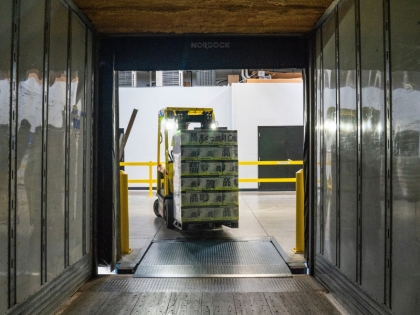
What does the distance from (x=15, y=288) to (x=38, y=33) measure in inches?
91.0

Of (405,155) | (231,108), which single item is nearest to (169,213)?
(405,155)

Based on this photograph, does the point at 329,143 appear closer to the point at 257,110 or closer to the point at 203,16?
the point at 203,16

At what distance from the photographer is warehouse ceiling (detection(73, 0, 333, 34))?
13.5 ft

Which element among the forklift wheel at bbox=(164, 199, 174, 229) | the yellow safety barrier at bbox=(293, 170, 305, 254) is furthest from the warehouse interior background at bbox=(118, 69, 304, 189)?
the yellow safety barrier at bbox=(293, 170, 305, 254)

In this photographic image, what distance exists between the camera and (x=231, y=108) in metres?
14.9

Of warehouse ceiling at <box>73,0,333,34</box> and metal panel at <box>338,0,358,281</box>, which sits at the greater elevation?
warehouse ceiling at <box>73,0,333,34</box>

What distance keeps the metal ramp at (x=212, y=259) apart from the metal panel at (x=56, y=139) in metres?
1.53

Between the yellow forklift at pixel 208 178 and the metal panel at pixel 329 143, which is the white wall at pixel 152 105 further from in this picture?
the metal panel at pixel 329 143

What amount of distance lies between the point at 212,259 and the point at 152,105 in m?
10.4

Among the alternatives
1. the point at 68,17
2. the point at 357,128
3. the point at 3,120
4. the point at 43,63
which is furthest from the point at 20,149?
the point at 357,128

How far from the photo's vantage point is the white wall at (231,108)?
14.7 metres

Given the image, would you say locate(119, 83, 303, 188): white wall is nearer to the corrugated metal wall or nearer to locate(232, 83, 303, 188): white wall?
locate(232, 83, 303, 188): white wall

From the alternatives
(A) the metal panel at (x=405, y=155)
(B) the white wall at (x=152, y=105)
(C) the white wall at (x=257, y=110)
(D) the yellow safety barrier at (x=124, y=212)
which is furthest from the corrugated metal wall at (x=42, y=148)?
(C) the white wall at (x=257, y=110)

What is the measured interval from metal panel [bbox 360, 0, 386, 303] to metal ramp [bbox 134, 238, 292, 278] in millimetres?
1953
